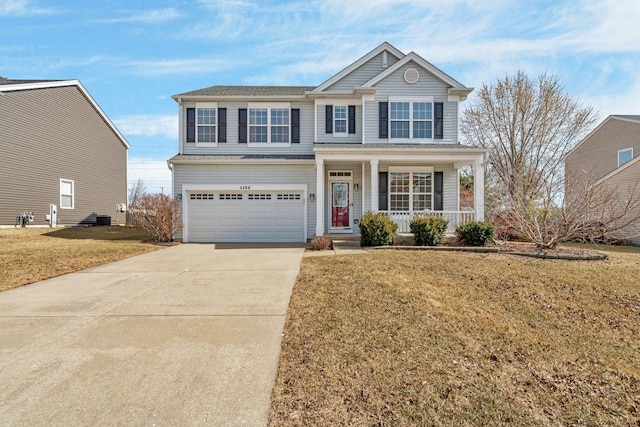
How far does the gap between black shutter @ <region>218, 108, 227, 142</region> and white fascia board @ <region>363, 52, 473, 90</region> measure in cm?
627

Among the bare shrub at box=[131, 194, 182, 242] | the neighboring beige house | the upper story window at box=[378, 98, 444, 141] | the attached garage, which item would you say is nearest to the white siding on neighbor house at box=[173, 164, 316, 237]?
the attached garage

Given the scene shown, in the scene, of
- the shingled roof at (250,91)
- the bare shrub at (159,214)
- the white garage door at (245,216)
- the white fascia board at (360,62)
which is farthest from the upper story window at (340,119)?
the bare shrub at (159,214)

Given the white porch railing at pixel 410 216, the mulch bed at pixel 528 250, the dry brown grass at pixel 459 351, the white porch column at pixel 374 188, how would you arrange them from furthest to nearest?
the white porch railing at pixel 410 216, the white porch column at pixel 374 188, the mulch bed at pixel 528 250, the dry brown grass at pixel 459 351

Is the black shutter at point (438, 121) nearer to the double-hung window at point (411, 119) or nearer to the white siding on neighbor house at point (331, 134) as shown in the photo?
the double-hung window at point (411, 119)

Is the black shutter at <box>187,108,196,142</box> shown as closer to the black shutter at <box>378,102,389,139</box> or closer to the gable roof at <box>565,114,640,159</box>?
the black shutter at <box>378,102,389,139</box>

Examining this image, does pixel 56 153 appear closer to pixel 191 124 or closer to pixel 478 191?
pixel 191 124

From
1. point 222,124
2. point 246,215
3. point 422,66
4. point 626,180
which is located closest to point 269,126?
point 222,124

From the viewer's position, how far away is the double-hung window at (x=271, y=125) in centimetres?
1535

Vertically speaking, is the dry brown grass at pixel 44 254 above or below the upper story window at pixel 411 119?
below

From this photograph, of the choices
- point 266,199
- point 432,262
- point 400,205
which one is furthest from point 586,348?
point 266,199

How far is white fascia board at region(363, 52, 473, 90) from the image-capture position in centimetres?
1437

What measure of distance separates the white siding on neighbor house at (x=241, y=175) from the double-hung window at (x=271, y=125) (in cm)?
150

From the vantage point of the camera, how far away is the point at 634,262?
29.5 ft

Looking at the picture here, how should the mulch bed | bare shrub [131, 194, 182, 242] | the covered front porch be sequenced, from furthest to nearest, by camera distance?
the covered front porch
bare shrub [131, 194, 182, 242]
the mulch bed
